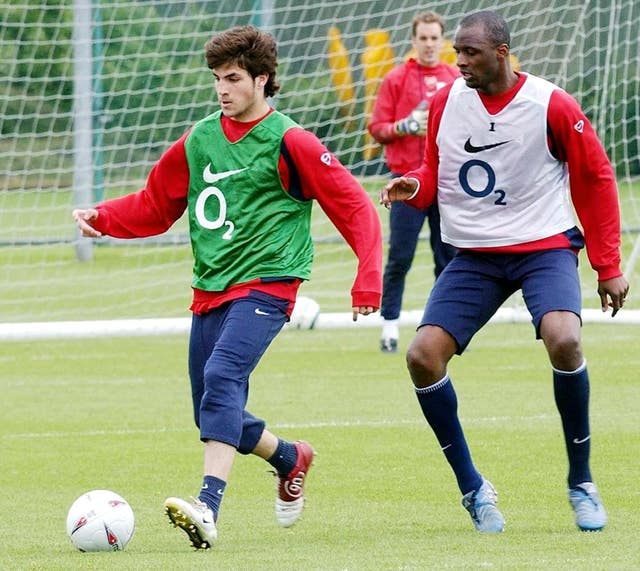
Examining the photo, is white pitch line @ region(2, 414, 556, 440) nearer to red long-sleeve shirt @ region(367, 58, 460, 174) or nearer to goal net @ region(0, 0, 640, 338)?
red long-sleeve shirt @ region(367, 58, 460, 174)

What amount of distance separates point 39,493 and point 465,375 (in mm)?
4286

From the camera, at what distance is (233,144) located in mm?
6355

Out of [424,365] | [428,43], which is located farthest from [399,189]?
[428,43]

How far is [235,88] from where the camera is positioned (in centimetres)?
629

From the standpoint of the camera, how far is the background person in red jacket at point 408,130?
1134 centimetres

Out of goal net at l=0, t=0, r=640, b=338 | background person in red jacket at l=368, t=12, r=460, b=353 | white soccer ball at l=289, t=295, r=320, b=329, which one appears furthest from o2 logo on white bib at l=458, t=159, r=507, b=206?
goal net at l=0, t=0, r=640, b=338

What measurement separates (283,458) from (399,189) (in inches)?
45.9

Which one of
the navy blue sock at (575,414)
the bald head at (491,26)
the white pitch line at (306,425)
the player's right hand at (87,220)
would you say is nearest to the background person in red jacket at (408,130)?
the white pitch line at (306,425)

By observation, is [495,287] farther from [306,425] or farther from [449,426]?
[306,425]

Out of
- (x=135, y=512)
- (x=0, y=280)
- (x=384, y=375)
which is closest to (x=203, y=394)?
(x=135, y=512)

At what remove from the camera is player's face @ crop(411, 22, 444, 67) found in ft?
37.3

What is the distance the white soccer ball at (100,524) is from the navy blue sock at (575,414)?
1.60m

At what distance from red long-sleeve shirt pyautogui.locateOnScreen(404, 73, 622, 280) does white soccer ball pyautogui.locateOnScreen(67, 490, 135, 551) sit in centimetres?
165

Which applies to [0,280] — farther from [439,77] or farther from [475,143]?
[475,143]
